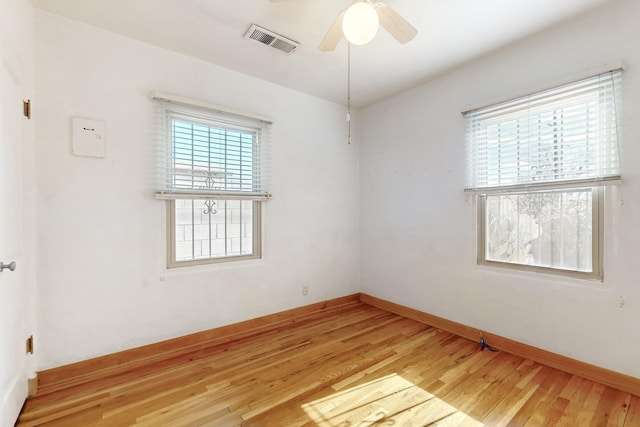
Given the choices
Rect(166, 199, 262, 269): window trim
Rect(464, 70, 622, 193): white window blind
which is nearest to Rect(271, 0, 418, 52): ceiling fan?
Rect(464, 70, 622, 193): white window blind

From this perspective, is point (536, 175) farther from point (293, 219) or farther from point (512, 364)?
point (293, 219)

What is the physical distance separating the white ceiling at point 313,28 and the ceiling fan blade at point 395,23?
356mm

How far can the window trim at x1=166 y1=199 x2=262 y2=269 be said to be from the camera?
2.63 meters

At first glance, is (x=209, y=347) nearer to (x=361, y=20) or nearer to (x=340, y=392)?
(x=340, y=392)

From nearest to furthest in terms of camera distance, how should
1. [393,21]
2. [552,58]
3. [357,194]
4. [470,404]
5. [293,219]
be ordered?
[393,21]
[470,404]
[552,58]
[293,219]
[357,194]

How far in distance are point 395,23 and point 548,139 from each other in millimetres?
1657

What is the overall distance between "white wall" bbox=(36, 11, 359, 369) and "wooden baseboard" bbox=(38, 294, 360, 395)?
0.06m

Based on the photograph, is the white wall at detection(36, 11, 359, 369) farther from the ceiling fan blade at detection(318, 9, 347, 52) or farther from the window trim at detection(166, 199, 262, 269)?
the ceiling fan blade at detection(318, 9, 347, 52)

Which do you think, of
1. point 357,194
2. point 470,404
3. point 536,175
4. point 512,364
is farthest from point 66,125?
point 512,364

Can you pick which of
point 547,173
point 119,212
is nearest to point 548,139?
point 547,173

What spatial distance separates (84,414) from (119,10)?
2.72 m

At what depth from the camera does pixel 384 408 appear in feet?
6.07

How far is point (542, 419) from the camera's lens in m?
1.75

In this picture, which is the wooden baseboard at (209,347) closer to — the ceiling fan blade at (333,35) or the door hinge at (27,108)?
the door hinge at (27,108)
